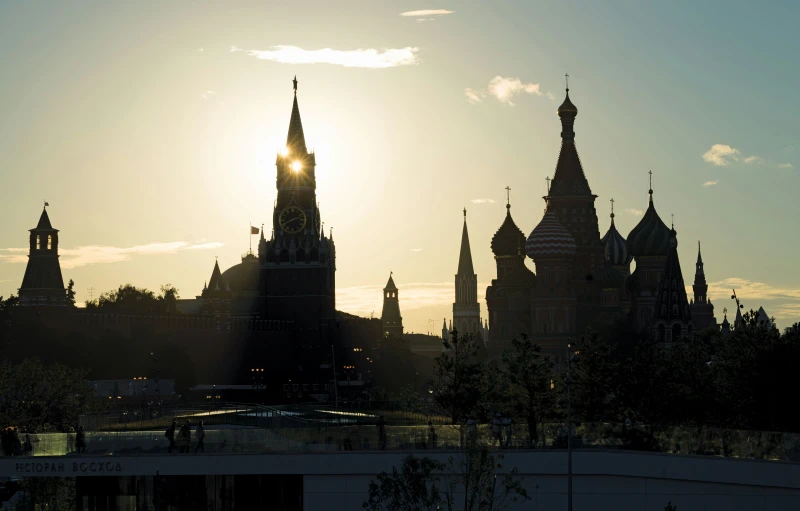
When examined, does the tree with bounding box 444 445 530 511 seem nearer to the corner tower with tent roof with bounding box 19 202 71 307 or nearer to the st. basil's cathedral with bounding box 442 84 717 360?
the corner tower with tent roof with bounding box 19 202 71 307

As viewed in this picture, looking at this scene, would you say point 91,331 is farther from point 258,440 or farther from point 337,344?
point 258,440

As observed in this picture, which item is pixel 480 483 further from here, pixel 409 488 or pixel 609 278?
pixel 609 278

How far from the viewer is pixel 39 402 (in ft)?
292

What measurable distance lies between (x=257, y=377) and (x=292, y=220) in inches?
1044

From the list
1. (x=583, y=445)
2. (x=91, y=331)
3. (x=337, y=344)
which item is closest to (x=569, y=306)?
(x=337, y=344)

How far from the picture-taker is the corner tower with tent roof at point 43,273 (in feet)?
509

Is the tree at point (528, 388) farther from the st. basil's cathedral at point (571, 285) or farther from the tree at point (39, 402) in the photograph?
the st. basil's cathedral at point (571, 285)

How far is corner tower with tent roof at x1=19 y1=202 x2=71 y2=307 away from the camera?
15525 cm

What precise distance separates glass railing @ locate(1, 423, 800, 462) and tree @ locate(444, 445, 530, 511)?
49.7 inches

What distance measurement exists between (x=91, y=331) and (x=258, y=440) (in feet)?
329

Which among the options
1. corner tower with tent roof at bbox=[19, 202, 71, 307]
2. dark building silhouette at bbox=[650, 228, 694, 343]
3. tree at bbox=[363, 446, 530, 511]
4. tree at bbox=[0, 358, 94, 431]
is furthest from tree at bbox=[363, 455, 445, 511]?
dark building silhouette at bbox=[650, 228, 694, 343]

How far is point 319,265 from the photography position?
619 ft

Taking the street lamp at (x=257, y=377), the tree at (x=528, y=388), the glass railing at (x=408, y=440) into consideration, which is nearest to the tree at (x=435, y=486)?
the glass railing at (x=408, y=440)

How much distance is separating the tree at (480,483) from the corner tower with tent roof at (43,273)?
10547 centimetres
